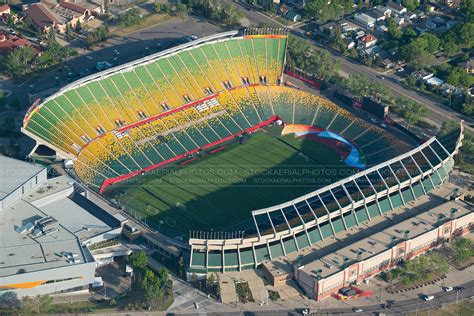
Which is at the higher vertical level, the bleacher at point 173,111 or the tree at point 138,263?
the bleacher at point 173,111

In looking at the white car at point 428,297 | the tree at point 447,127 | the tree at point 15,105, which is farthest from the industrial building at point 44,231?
the tree at point 447,127

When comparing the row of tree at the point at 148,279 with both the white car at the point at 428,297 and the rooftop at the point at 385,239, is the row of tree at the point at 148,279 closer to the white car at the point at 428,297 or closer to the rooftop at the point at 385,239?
the rooftop at the point at 385,239

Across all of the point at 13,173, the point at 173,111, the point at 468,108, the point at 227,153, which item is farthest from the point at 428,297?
the point at 13,173

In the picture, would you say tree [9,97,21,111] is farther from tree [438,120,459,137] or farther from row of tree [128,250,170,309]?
tree [438,120,459,137]

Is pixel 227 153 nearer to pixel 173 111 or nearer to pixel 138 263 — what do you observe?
pixel 173 111

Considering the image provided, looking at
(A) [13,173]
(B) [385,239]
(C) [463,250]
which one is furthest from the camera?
(A) [13,173]
